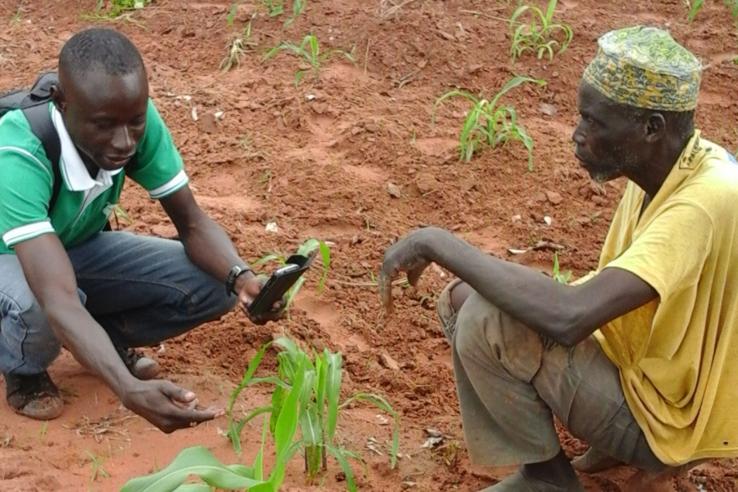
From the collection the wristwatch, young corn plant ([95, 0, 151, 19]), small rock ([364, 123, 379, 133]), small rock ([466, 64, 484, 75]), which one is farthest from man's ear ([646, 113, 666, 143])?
young corn plant ([95, 0, 151, 19])

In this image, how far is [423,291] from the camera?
14.8 ft

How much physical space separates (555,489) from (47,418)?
5.17 ft

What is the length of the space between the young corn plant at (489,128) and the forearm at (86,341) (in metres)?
2.43

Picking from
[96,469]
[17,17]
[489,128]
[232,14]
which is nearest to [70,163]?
[96,469]

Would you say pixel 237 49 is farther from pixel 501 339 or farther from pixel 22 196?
pixel 501 339

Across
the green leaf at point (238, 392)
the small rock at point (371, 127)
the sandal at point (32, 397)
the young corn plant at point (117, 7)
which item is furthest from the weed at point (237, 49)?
the green leaf at point (238, 392)

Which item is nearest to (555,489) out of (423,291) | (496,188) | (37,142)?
(423,291)

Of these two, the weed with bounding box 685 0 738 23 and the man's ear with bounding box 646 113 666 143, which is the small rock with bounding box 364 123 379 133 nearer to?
the weed with bounding box 685 0 738 23

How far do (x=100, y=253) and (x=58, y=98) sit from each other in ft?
2.13

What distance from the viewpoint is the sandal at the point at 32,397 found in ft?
11.8

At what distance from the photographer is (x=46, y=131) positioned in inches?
127

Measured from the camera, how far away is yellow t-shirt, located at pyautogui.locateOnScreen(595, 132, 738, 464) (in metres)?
2.77

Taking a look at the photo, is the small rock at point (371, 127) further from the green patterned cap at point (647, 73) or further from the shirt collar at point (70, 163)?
the green patterned cap at point (647, 73)

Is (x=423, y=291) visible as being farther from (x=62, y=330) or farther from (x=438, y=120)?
(x=62, y=330)
